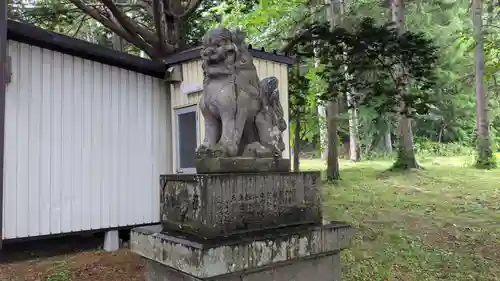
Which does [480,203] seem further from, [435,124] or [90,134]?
[435,124]

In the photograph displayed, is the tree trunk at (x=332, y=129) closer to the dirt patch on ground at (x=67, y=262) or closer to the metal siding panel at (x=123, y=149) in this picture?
the metal siding panel at (x=123, y=149)

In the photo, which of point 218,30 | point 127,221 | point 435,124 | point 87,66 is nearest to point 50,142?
point 87,66

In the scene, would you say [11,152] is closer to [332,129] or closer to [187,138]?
[187,138]

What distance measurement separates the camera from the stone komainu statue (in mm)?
3184

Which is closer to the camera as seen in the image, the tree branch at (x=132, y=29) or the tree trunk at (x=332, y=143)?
the tree branch at (x=132, y=29)

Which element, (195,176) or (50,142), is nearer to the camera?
(195,176)

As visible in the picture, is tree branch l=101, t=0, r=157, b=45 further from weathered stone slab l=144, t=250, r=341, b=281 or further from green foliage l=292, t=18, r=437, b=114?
weathered stone slab l=144, t=250, r=341, b=281

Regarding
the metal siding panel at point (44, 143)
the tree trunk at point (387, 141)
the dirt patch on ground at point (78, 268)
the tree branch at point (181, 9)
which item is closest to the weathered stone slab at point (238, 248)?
the dirt patch on ground at point (78, 268)

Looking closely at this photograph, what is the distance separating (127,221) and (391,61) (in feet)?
14.2

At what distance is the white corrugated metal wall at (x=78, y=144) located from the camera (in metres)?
5.39

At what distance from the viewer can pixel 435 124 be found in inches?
973

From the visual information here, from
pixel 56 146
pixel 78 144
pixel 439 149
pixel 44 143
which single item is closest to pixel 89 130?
pixel 78 144

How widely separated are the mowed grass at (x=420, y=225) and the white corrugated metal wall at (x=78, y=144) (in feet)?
10.6

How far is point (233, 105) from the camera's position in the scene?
320cm
